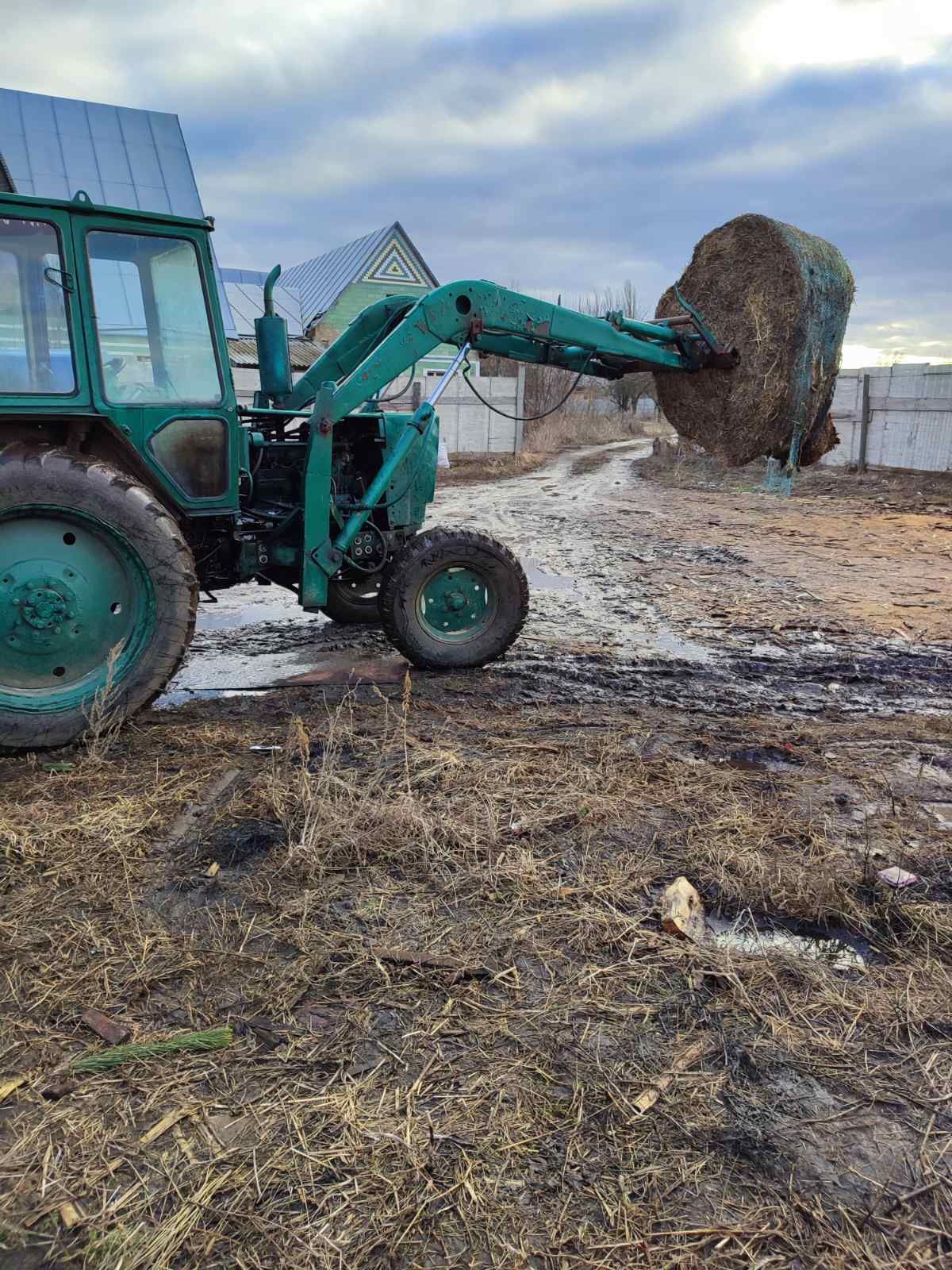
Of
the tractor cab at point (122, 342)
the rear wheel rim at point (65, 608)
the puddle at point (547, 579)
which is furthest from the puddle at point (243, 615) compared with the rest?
the rear wheel rim at point (65, 608)

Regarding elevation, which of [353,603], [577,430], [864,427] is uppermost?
[864,427]

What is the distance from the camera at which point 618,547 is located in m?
11.5

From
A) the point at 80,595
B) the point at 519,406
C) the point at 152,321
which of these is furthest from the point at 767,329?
the point at 519,406

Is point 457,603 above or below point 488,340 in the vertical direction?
below

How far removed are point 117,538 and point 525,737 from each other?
7.73 ft

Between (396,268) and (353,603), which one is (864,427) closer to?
(353,603)

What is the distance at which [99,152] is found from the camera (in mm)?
20562

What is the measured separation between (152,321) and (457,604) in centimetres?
256

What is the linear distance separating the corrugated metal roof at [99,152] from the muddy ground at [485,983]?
18642mm

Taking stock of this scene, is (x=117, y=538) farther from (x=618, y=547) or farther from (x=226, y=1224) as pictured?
(x=618, y=547)

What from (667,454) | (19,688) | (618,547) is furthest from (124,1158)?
(667,454)

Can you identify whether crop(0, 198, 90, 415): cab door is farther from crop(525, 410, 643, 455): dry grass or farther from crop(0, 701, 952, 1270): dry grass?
crop(525, 410, 643, 455): dry grass

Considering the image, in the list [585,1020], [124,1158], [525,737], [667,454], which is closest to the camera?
[124,1158]

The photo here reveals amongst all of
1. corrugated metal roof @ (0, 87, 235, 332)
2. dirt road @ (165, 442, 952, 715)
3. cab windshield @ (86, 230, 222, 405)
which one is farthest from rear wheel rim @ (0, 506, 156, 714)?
corrugated metal roof @ (0, 87, 235, 332)
